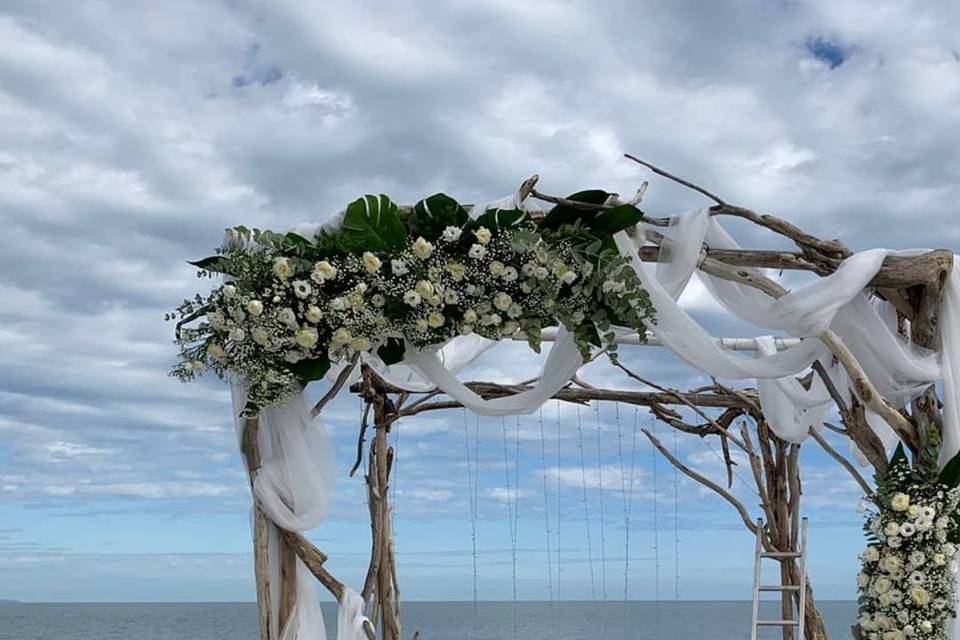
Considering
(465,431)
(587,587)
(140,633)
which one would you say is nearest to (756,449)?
(587,587)

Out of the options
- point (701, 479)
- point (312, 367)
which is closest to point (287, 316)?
point (312, 367)

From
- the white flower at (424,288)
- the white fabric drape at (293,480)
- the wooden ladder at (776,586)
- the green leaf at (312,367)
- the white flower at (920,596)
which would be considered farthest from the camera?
the wooden ladder at (776,586)

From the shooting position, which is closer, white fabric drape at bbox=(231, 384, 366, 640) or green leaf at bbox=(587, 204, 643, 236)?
green leaf at bbox=(587, 204, 643, 236)

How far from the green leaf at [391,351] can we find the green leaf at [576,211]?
79 cm

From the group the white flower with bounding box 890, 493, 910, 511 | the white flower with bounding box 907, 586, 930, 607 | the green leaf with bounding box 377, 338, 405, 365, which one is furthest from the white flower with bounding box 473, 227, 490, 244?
the white flower with bounding box 907, 586, 930, 607

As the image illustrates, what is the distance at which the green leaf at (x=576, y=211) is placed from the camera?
14.1 ft

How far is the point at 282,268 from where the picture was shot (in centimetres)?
423

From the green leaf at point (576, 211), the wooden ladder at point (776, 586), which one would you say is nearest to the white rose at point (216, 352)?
the green leaf at point (576, 211)

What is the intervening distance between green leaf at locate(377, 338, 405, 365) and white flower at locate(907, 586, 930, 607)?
2.24m

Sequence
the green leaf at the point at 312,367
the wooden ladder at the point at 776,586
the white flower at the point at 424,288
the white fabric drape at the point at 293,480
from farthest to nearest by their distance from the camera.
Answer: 1. the wooden ladder at the point at 776,586
2. the white fabric drape at the point at 293,480
3. the green leaf at the point at 312,367
4. the white flower at the point at 424,288

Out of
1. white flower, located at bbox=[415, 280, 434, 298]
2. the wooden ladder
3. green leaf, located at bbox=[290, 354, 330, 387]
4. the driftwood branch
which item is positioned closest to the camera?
white flower, located at bbox=[415, 280, 434, 298]

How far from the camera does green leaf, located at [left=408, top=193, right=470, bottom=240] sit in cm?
432

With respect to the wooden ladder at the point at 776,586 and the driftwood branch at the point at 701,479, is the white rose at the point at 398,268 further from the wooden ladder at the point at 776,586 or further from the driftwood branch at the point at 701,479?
the driftwood branch at the point at 701,479

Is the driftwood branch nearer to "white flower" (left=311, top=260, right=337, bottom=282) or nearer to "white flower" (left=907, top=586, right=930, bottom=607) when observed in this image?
"white flower" (left=907, top=586, right=930, bottom=607)
